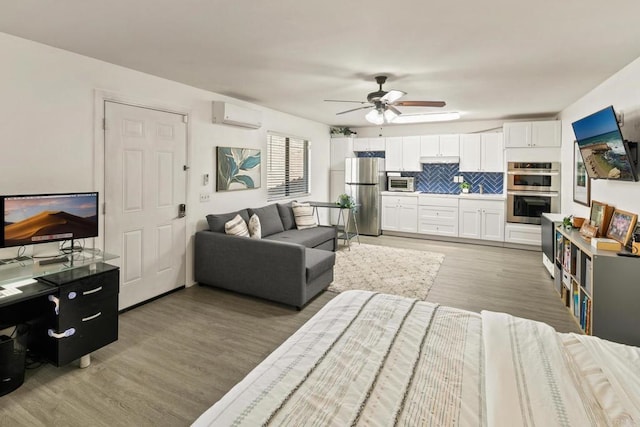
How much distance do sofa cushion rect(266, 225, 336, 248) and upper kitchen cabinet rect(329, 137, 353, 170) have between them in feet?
8.09

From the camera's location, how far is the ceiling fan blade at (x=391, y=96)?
11.3 ft

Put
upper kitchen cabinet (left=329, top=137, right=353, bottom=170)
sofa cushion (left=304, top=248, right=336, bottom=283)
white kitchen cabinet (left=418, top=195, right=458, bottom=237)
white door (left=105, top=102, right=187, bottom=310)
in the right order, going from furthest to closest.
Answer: upper kitchen cabinet (left=329, top=137, right=353, bottom=170) → white kitchen cabinet (left=418, top=195, right=458, bottom=237) → sofa cushion (left=304, top=248, right=336, bottom=283) → white door (left=105, top=102, right=187, bottom=310)

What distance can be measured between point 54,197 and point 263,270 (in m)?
1.97

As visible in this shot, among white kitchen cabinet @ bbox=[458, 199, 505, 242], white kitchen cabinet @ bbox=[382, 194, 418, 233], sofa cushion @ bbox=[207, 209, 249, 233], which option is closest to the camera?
sofa cushion @ bbox=[207, 209, 249, 233]

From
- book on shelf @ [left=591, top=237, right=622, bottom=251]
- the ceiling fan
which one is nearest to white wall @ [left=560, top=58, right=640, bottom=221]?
book on shelf @ [left=591, top=237, right=622, bottom=251]

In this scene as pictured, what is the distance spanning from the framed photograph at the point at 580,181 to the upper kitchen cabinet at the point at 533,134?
1184 millimetres

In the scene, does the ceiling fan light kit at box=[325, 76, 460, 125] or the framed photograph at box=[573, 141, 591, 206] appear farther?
the framed photograph at box=[573, 141, 591, 206]

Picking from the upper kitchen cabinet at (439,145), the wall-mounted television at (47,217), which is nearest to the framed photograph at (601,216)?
the upper kitchen cabinet at (439,145)

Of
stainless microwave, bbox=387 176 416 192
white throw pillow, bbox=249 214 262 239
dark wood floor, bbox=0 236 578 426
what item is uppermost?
stainless microwave, bbox=387 176 416 192

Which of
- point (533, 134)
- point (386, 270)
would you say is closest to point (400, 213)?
point (386, 270)

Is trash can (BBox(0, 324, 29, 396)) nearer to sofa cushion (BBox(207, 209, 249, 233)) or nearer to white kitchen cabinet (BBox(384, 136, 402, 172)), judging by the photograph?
sofa cushion (BBox(207, 209, 249, 233))

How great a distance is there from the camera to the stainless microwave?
742cm

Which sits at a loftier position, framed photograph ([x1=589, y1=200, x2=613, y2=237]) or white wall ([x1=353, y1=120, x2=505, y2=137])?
white wall ([x1=353, y1=120, x2=505, y2=137])

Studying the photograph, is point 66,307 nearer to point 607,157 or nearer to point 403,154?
point 607,157
